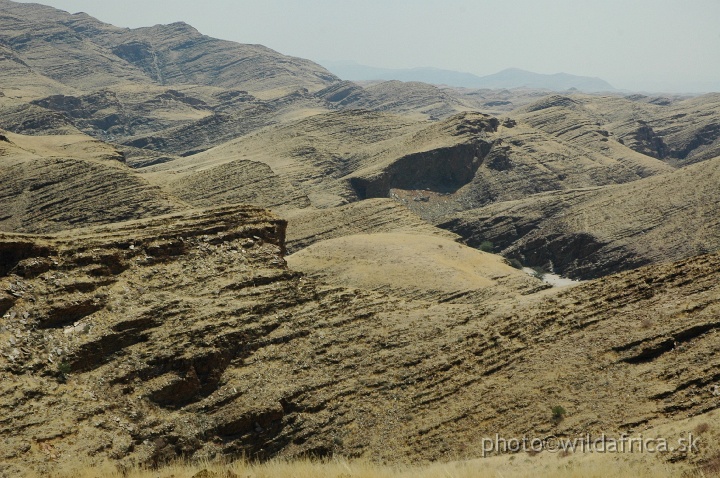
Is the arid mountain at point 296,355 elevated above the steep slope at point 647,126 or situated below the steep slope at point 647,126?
below

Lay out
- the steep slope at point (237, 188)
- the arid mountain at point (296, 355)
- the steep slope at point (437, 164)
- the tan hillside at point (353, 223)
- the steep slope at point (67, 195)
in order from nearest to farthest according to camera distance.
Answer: the arid mountain at point (296, 355) < the steep slope at point (67, 195) < the tan hillside at point (353, 223) < the steep slope at point (237, 188) < the steep slope at point (437, 164)

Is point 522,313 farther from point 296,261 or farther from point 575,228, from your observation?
point 575,228

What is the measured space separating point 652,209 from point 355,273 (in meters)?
36.1

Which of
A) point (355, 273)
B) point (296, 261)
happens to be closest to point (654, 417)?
point (355, 273)

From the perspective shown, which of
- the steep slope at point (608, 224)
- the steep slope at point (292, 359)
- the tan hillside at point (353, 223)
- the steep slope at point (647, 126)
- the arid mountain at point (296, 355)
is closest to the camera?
the arid mountain at point (296, 355)

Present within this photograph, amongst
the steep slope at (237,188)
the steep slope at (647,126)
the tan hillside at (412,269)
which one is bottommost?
the tan hillside at (412,269)

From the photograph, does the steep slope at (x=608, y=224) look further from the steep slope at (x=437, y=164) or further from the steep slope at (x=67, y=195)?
the steep slope at (x=67, y=195)

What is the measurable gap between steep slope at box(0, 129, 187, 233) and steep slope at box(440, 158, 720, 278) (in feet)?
122

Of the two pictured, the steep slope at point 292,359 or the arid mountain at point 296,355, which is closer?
the arid mountain at point 296,355

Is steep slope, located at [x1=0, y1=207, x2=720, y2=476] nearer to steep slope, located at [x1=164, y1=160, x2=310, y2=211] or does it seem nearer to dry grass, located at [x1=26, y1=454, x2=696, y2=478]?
dry grass, located at [x1=26, y1=454, x2=696, y2=478]

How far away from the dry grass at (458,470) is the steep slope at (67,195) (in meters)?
35.4

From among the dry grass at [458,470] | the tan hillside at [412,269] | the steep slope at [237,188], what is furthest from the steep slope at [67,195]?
the dry grass at [458,470]

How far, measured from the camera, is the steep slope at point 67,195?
50094mm

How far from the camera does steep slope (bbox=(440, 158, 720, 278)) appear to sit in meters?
61.3
